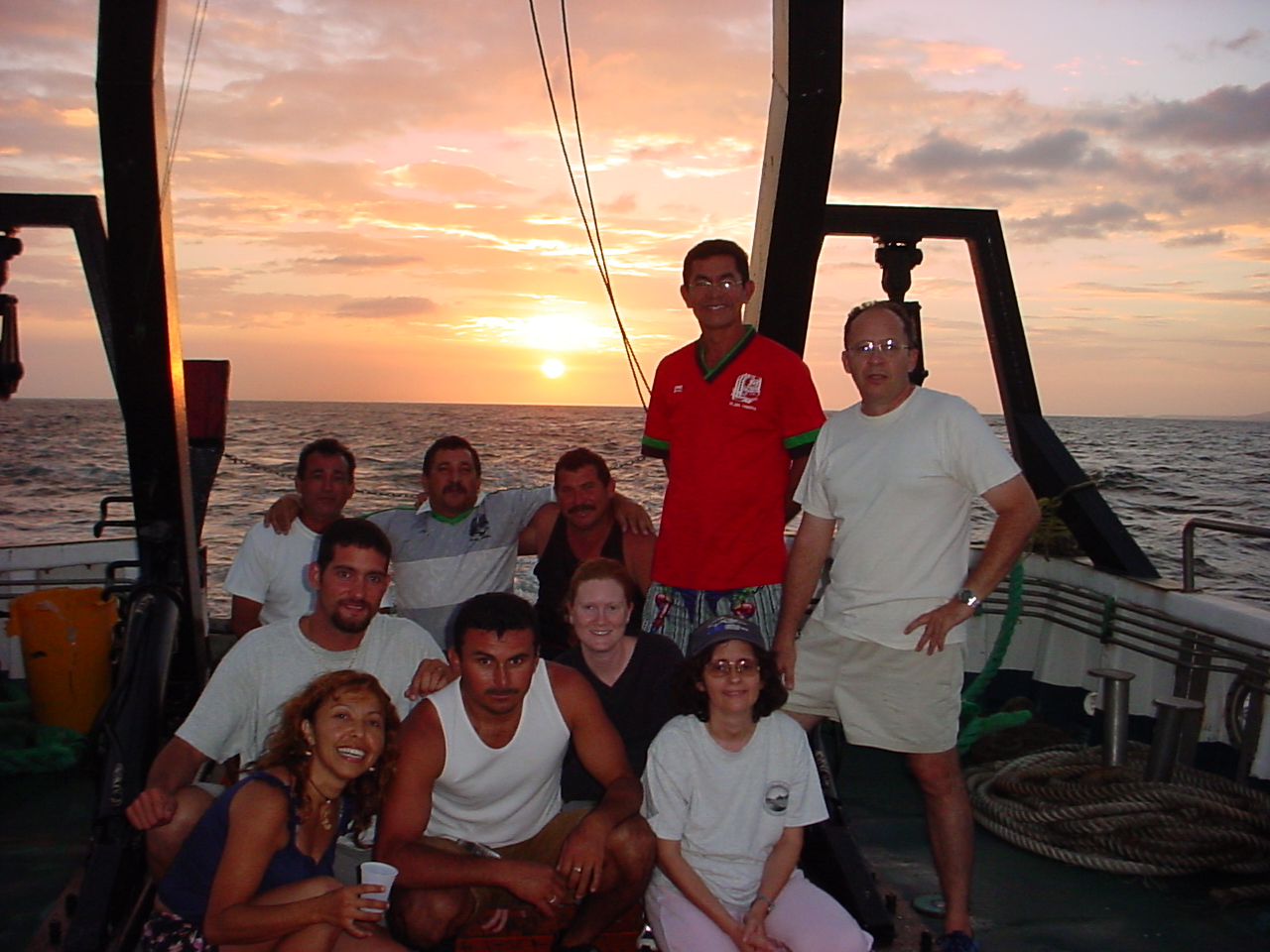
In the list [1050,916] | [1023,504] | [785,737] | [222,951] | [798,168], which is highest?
[798,168]

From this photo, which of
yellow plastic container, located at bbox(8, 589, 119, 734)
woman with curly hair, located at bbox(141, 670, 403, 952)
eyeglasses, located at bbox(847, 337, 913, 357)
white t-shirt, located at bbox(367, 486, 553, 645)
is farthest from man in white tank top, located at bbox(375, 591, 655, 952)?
yellow plastic container, located at bbox(8, 589, 119, 734)

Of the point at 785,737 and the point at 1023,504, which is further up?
the point at 1023,504

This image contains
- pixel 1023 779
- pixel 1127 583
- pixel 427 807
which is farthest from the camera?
pixel 1127 583

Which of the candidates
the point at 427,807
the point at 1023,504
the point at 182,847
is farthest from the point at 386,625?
the point at 1023,504

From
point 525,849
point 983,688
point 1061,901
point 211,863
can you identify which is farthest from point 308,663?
point 983,688

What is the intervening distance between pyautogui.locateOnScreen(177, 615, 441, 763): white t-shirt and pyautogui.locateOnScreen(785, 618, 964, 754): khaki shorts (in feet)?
4.14

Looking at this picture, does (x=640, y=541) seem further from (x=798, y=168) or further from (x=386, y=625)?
(x=798, y=168)

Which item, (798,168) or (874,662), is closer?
(874,662)

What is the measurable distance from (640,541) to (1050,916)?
1.82 metres

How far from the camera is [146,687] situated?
367cm

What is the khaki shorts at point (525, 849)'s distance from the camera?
2883 mm

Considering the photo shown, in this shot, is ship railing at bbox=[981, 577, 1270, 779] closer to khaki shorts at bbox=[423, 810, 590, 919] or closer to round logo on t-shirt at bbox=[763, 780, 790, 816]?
round logo on t-shirt at bbox=[763, 780, 790, 816]

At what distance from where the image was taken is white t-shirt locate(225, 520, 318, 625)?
4031 millimetres

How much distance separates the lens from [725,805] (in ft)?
9.47
